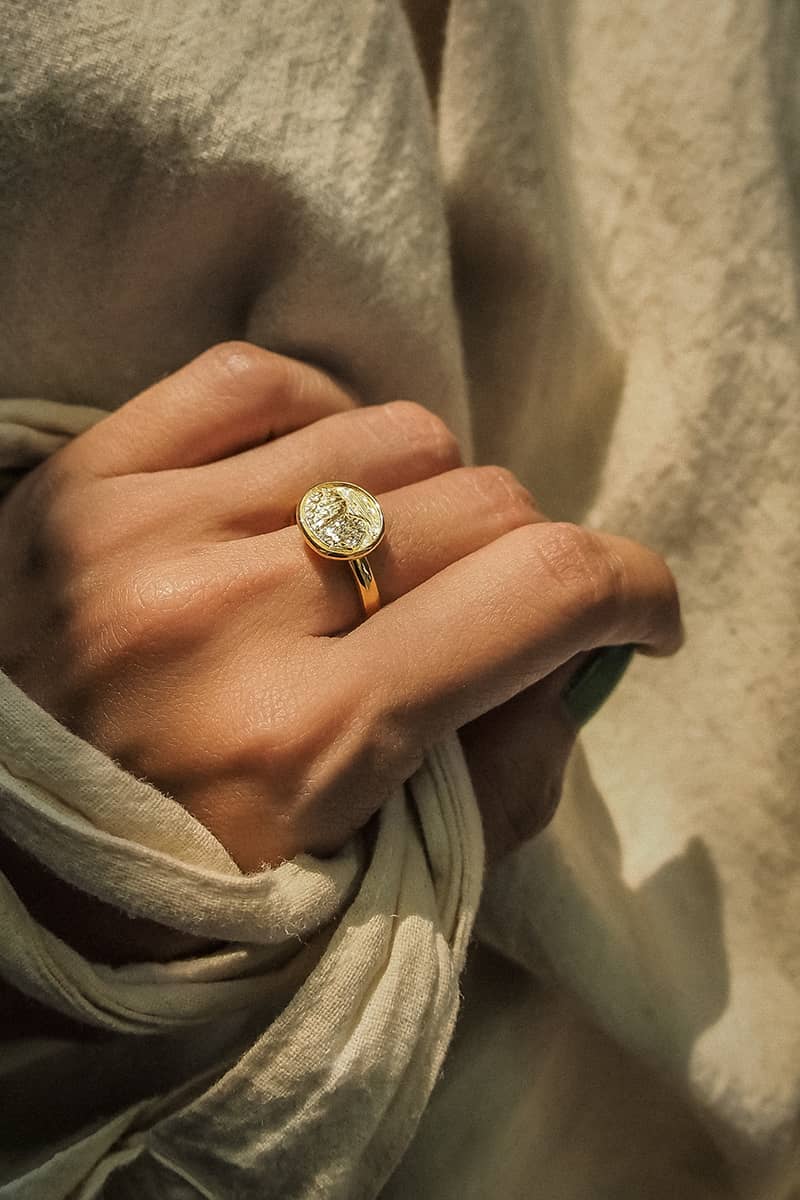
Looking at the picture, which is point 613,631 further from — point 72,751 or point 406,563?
point 72,751

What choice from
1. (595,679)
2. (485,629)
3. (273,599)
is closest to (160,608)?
(273,599)

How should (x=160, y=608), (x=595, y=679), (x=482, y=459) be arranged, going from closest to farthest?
(x=160, y=608), (x=595, y=679), (x=482, y=459)

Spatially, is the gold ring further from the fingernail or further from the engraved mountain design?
the fingernail

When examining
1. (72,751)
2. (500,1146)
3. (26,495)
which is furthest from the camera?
(500,1146)

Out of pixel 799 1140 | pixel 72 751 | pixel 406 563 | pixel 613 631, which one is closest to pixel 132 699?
pixel 72 751

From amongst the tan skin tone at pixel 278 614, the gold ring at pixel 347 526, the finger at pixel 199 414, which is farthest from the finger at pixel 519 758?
the finger at pixel 199 414

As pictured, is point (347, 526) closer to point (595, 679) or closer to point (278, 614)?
point (278, 614)

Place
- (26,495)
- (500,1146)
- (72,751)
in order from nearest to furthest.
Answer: (72,751)
(26,495)
(500,1146)

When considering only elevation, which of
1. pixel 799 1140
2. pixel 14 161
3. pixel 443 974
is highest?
pixel 14 161
